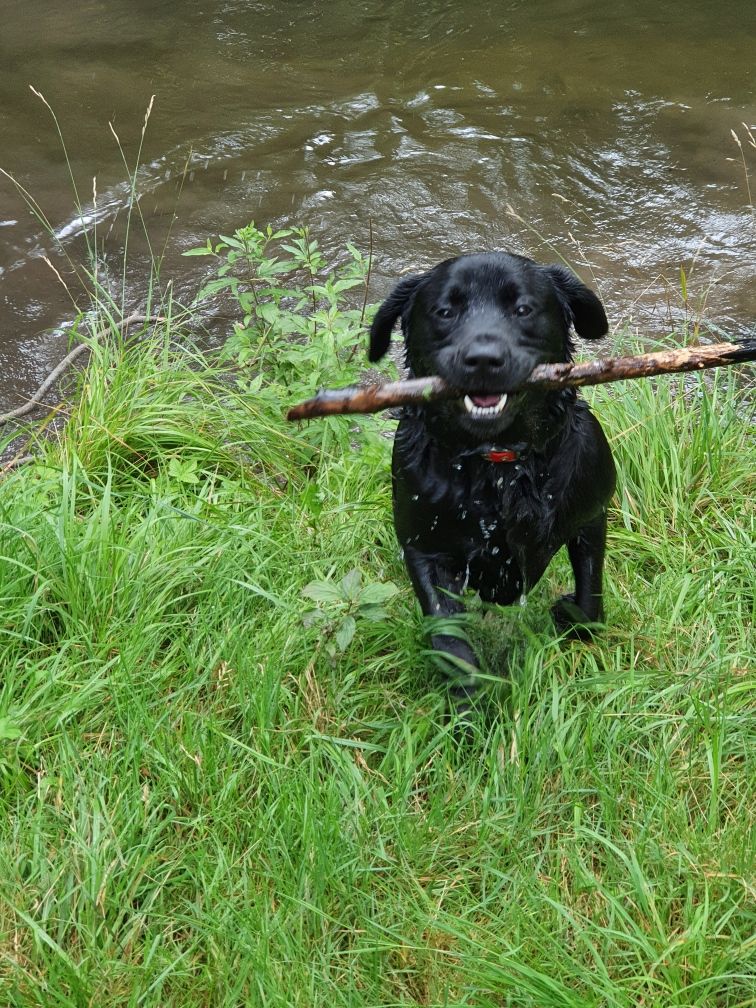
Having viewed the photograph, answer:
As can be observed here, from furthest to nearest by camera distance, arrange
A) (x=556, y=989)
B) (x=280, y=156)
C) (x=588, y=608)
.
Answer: (x=280, y=156)
(x=588, y=608)
(x=556, y=989)

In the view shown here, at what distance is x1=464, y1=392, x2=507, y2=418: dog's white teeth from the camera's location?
2588 mm

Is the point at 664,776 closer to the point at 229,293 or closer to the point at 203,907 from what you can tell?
the point at 203,907

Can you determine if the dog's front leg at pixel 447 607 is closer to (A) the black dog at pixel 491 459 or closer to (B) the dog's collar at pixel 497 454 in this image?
(A) the black dog at pixel 491 459

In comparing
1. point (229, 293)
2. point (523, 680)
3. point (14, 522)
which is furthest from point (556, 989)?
point (229, 293)

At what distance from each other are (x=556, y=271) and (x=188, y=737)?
159cm

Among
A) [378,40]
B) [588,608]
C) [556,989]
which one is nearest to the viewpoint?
[556,989]

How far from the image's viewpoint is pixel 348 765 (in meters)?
2.62

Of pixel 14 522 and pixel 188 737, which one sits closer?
pixel 188 737

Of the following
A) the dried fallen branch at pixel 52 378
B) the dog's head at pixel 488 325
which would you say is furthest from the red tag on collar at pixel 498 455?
the dried fallen branch at pixel 52 378

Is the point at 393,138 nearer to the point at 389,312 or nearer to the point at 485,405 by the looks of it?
the point at 389,312

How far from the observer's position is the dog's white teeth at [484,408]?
259 cm

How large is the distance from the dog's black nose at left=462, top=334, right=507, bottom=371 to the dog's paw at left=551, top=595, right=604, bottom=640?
2.67 feet

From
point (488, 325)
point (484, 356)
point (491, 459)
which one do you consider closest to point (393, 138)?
point (488, 325)

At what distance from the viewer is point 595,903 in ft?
7.59
